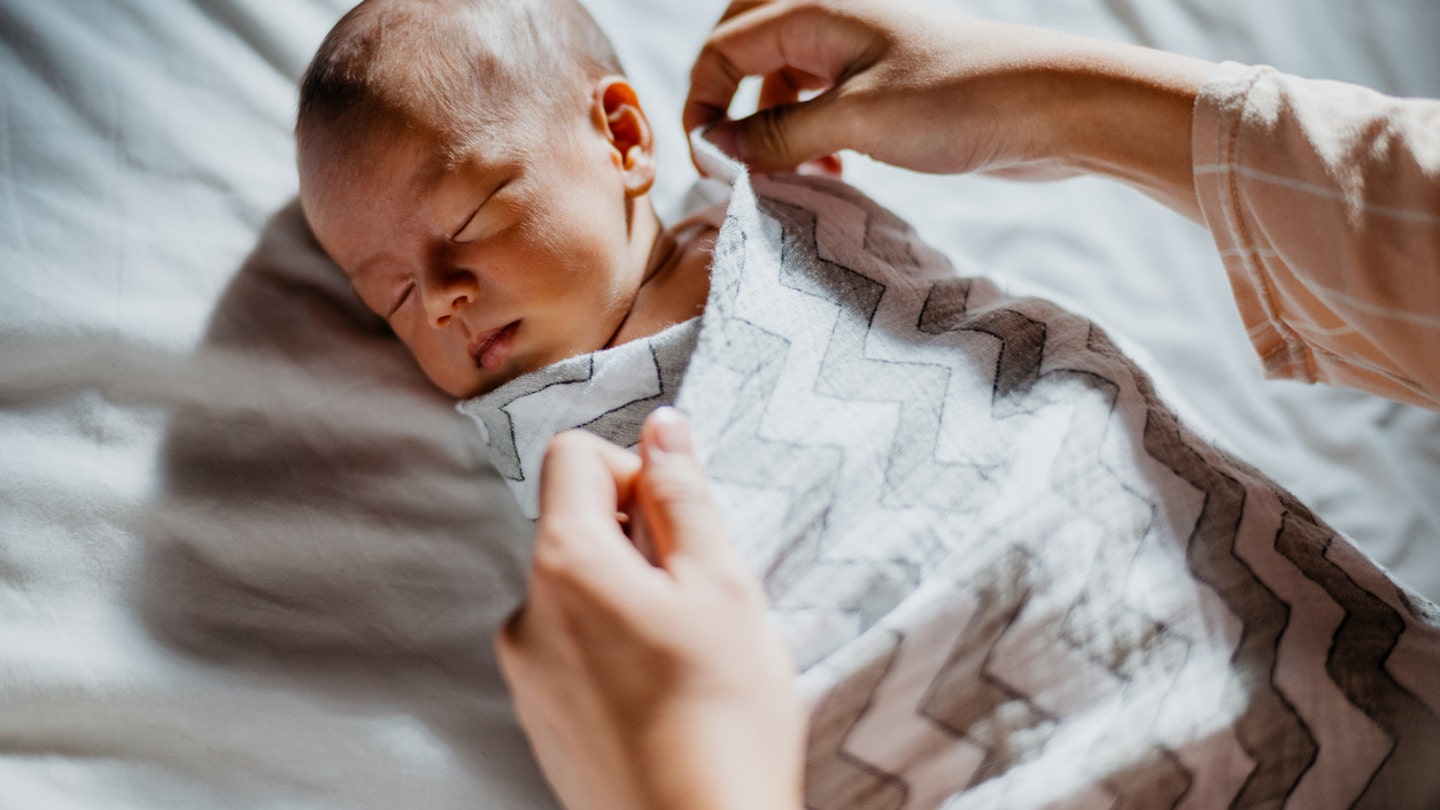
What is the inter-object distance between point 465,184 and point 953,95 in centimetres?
49

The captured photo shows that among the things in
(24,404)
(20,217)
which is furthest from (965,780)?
(20,217)

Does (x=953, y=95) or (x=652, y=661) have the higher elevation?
(x=953, y=95)

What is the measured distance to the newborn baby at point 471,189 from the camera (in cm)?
94

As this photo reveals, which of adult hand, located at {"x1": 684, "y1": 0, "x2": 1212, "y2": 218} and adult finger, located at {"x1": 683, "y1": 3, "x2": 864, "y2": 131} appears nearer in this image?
adult hand, located at {"x1": 684, "y1": 0, "x2": 1212, "y2": 218}

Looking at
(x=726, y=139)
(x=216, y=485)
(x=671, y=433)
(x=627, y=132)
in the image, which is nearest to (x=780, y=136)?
(x=726, y=139)

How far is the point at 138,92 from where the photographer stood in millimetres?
1067

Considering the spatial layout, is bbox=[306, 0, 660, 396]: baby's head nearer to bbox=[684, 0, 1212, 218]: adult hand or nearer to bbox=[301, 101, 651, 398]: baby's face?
bbox=[301, 101, 651, 398]: baby's face

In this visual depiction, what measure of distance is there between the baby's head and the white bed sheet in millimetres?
129

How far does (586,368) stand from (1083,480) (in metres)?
0.47

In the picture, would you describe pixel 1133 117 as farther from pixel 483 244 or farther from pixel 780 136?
pixel 483 244

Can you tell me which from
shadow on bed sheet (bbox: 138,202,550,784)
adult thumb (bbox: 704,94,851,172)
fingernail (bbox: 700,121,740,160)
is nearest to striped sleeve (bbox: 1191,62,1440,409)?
adult thumb (bbox: 704,94,851,172)

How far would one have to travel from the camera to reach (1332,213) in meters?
0.78

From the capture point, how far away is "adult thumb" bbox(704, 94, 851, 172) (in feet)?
3.47

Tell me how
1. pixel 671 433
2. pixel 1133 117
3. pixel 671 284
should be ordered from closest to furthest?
pixel 671 433 → pixel 1133 117 → pixel 671 284
